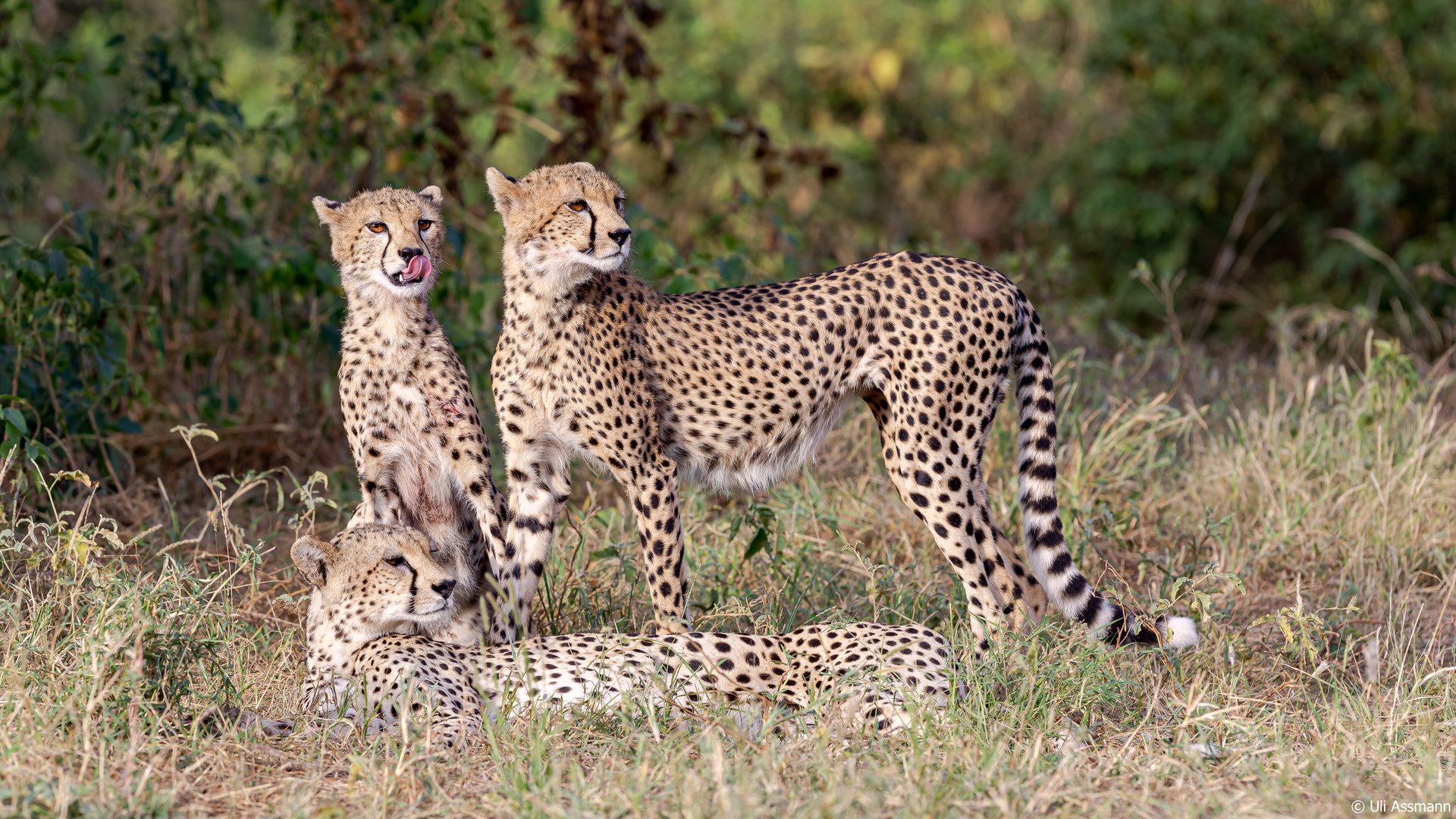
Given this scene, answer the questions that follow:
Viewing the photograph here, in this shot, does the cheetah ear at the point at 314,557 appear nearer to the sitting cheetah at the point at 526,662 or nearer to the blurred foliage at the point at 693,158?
the sitting cheetah at the point at 526,662

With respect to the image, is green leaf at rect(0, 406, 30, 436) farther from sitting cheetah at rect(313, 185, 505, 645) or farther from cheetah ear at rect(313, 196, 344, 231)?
cheetah ear at rect(313, 196, 344, 231)

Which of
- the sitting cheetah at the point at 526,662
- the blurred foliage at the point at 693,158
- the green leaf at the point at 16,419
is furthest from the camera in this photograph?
the blurred foliage at the point at 693,158

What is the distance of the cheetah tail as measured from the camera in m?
3.84

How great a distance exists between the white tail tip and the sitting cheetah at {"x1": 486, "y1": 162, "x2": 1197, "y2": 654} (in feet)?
0.17

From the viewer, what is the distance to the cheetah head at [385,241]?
383 cm

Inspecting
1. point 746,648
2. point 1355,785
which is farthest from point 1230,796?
point 746,648

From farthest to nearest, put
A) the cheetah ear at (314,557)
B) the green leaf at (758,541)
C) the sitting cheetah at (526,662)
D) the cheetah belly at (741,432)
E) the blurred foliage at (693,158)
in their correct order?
1. the blurred foliage at (693,158)
2. the green leaf at (758,541)
3. the cheetah belly at (741,432)
4. the cheetah ear at (314,557)
5. the sitting cheetah at (526,662)

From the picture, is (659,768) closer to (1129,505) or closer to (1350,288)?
(1129,505)

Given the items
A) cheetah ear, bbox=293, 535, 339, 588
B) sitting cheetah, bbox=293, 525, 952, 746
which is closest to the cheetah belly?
sitting cheetah, bbox=293, 525, 952, 746

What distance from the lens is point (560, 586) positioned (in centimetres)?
437

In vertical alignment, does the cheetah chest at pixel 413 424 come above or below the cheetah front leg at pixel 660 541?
above

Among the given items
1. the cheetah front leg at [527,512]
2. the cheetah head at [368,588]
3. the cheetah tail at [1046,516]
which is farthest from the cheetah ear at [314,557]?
the cheetah tail at [1046,516]

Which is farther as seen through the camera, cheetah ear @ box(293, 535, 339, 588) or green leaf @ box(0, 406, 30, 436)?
green leaf @ box(0, 406, 30, 436)

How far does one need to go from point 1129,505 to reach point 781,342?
1.54 m
